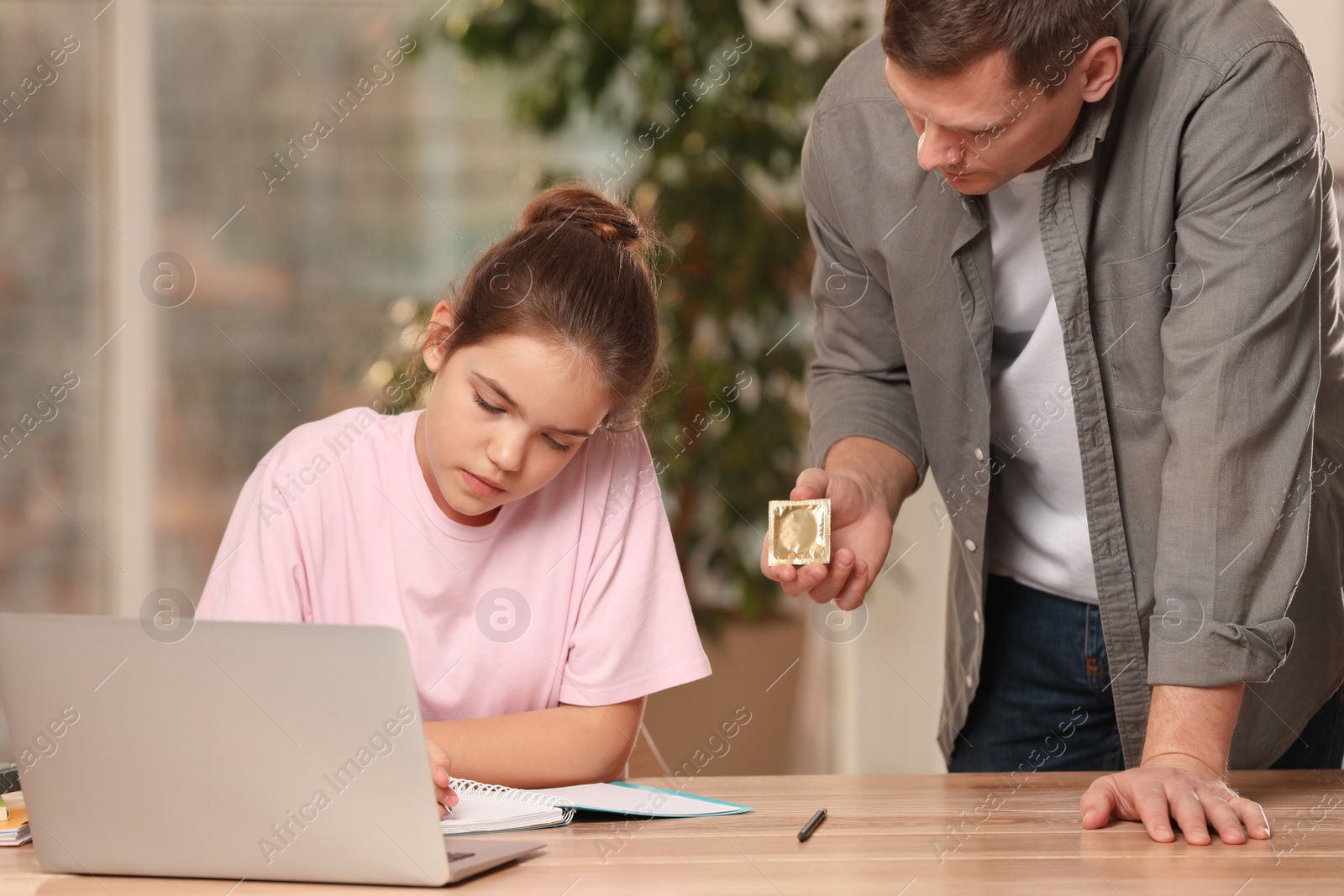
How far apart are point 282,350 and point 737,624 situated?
57.7 inches

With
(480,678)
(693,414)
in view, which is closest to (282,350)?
(693,414)

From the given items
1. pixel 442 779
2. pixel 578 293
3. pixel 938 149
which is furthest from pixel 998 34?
pixel 442 779

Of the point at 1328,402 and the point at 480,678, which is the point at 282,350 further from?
the point at 1328,402

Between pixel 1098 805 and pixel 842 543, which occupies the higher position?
pixel 842 543

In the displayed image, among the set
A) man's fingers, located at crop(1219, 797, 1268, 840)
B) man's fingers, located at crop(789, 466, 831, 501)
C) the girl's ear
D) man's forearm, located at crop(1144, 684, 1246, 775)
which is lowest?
man's fingers, located at crop(1219, 797, 1268, 840)

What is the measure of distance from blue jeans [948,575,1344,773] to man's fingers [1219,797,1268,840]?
435 mm

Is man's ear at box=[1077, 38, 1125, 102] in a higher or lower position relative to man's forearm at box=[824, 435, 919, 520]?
higher

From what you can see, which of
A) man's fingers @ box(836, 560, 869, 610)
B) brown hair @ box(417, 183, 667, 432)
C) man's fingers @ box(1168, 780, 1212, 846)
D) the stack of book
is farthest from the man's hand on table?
the stack of book

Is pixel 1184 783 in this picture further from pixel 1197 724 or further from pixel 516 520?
pixel 516 520

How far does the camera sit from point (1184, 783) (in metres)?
1.01

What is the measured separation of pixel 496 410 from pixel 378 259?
7.48ft

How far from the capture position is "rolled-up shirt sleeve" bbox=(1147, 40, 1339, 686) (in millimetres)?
1066

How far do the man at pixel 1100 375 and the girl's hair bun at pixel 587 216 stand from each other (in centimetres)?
25

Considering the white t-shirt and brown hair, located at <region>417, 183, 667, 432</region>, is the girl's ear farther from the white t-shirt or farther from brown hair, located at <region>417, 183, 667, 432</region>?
the white t-shirt
